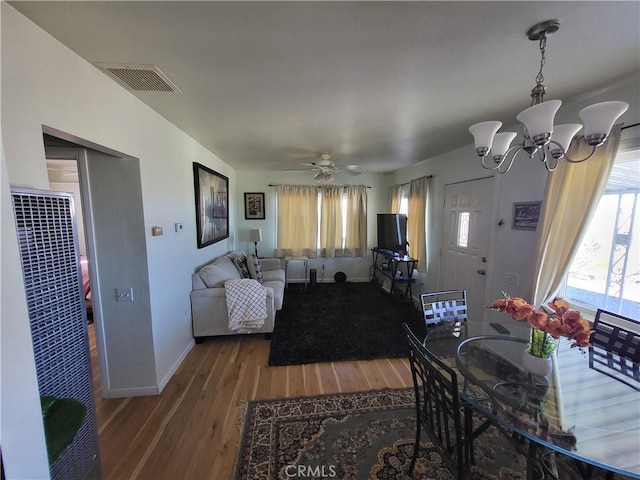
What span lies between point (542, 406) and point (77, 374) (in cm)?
219

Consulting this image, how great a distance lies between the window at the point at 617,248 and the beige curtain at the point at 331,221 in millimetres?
3849

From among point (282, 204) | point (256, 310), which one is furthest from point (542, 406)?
point (282, 204)

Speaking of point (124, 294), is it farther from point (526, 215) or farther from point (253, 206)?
point (526, 215)

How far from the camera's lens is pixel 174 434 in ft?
5.94

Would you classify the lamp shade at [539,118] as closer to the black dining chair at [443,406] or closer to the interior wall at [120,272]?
the black dining chair at [443,406]

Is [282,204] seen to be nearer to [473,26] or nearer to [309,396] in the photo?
[309,396]

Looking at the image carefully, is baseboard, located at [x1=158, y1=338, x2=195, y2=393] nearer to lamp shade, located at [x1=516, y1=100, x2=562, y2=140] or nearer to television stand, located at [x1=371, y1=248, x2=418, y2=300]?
lamp shade, located at [x1=516, y1=100, x2=562, y2=140]

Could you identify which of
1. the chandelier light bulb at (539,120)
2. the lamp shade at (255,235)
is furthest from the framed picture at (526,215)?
the lamp shade at (255,235)

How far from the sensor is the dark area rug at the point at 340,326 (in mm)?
2814

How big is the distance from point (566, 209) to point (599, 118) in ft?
4.18

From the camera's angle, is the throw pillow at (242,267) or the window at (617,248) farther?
the throw pillow at (242,267)

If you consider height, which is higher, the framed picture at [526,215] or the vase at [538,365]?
the framed picture at [526,215]

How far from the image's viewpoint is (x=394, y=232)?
4586 millimetres

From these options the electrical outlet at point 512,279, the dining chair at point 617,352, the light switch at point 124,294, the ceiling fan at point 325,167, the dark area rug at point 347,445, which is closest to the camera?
the dining chair at point 617,352
